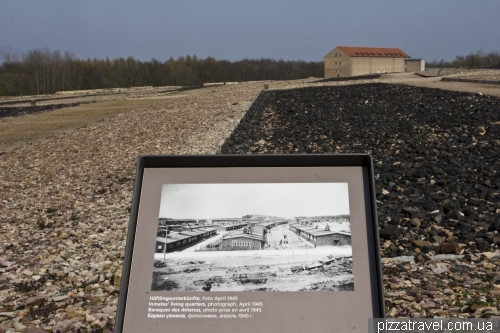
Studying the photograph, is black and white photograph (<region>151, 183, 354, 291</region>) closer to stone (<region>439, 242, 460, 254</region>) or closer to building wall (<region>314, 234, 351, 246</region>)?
building wall (<region>314, 234, 351, 246</region>)

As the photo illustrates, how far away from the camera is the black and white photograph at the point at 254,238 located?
262 centimetres

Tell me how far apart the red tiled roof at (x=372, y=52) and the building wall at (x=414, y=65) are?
1912 mm

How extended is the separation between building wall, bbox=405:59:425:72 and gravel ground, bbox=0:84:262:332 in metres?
64.2

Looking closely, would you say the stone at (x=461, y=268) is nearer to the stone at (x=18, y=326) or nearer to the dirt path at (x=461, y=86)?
the stone at (x=18, y=326)

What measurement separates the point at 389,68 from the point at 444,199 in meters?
74.2

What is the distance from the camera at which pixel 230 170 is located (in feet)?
9.51

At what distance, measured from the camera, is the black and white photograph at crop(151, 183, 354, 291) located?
2.62 metres

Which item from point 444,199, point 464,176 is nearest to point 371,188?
point 444,199

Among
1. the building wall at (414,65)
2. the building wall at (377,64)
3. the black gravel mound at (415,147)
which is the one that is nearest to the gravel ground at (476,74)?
the black gravel mound at (415,147)

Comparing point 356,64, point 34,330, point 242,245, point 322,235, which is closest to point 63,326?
point 34,330

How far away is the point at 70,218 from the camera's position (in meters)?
7.26

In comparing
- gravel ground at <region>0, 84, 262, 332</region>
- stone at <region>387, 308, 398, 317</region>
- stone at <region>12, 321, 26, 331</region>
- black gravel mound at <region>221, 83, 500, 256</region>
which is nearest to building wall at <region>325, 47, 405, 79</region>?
black gravel mound at <region>221, 83, 500, 256</region>

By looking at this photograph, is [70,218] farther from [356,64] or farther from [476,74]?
[356,64]

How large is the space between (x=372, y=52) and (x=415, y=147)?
248ft
